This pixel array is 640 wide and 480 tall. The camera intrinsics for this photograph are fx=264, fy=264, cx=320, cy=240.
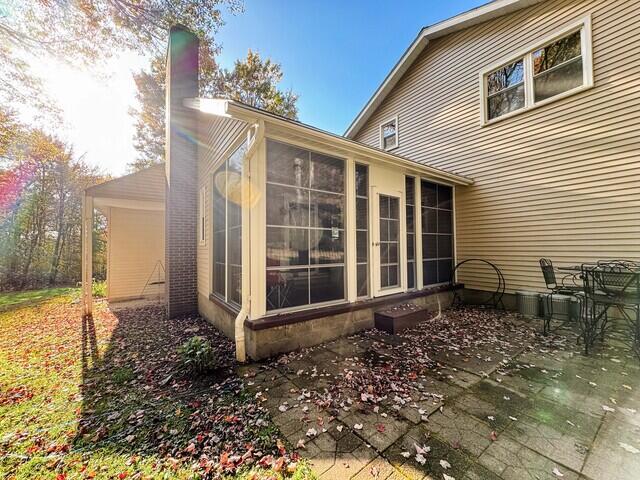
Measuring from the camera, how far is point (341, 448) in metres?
2.02

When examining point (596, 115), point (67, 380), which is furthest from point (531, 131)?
point (67, 380)

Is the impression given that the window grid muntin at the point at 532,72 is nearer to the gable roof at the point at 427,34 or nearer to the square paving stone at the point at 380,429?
the gable roof at the point at 427,34

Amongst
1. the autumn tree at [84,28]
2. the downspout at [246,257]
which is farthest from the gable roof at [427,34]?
the downspout at [246,257]

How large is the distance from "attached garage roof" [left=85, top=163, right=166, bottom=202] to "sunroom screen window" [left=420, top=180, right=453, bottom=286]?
6665 mm

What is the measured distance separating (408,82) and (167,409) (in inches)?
392

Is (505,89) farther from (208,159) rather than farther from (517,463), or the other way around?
(517,463)

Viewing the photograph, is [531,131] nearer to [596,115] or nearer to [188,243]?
[596,115]

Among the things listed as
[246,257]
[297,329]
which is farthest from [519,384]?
A: [246,257]

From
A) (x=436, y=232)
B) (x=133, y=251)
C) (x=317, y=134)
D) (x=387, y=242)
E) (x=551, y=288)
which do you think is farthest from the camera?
(x=133, y=251)

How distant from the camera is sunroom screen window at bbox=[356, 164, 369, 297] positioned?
15.8ft

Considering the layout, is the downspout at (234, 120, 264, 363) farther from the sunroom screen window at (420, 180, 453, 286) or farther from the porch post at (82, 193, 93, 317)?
the porch post at (82, 193, 93, 317)

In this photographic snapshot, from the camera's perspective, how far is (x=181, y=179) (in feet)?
20.1

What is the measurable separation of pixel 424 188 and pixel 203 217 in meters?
5.15

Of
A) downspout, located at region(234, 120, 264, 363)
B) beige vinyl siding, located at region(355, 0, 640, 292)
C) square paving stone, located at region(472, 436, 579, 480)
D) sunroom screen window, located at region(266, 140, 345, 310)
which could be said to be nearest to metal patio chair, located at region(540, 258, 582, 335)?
beige vinyl siding, located at region(355, 0, 640, 292)
